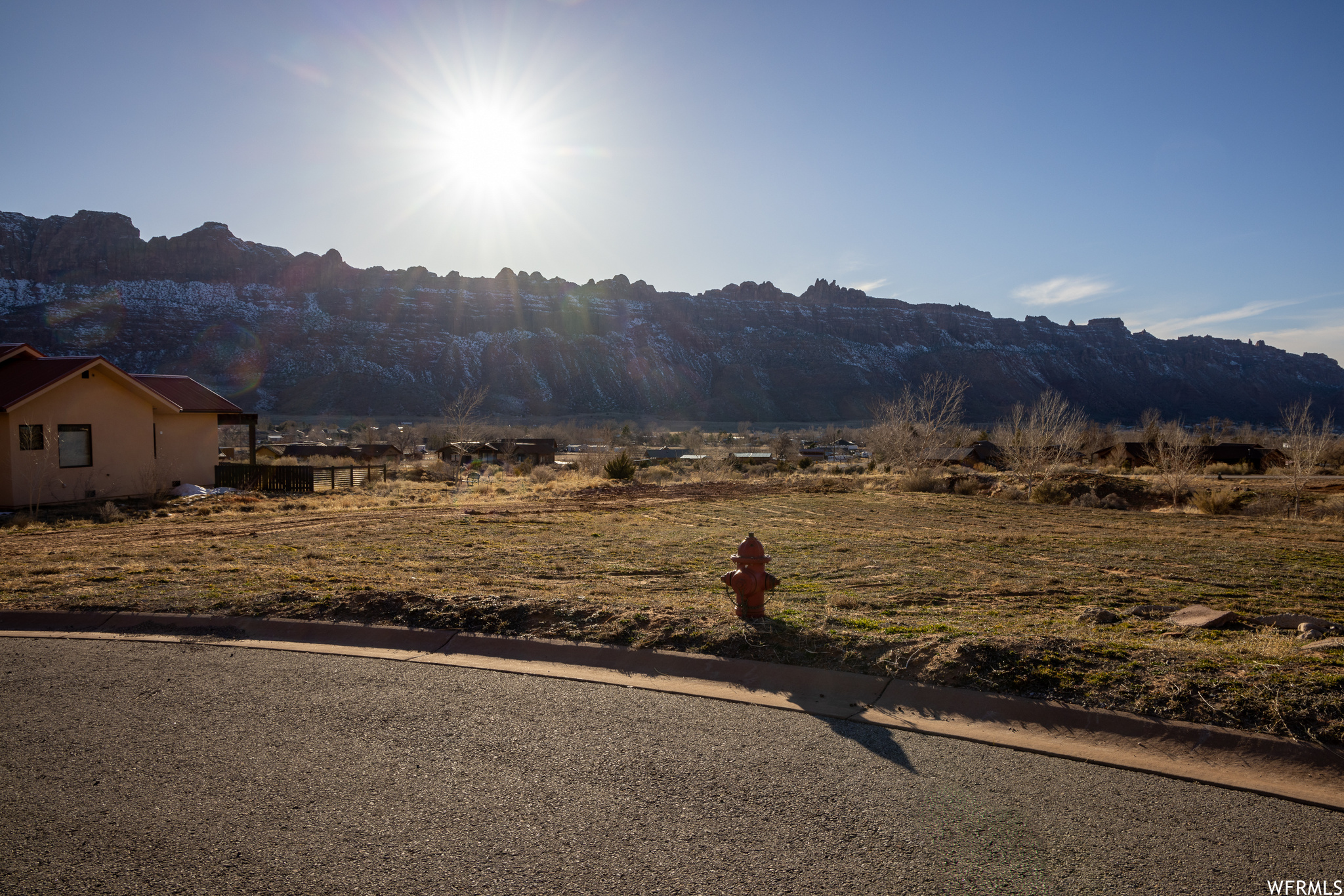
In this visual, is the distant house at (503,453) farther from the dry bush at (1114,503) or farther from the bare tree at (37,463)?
the dry bush at (1114,503)

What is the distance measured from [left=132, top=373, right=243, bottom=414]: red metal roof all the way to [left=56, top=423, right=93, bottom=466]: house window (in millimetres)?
3750

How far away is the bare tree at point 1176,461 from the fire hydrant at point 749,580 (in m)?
21.5

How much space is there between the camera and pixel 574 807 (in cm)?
350

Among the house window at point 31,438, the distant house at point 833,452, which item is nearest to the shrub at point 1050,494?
the distant house at point 833,452

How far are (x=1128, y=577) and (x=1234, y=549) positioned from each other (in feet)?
15.4

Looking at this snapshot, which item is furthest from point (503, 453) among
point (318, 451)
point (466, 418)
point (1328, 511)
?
point (1328, 511)

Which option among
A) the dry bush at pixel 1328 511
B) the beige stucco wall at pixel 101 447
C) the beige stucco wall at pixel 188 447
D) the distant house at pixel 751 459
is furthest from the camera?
the distant house at pixel 751 459

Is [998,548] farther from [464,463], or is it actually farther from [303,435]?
[303,435]

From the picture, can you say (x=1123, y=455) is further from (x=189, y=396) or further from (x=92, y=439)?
(x=92, y=439)

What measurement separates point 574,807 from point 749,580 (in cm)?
289

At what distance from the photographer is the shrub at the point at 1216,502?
21.5m

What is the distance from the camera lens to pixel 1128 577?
10.5m

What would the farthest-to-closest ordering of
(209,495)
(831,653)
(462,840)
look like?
1. (209,495)
2. (831,653)
3. (462,840)

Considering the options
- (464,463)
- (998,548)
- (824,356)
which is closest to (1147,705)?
(998,548)
